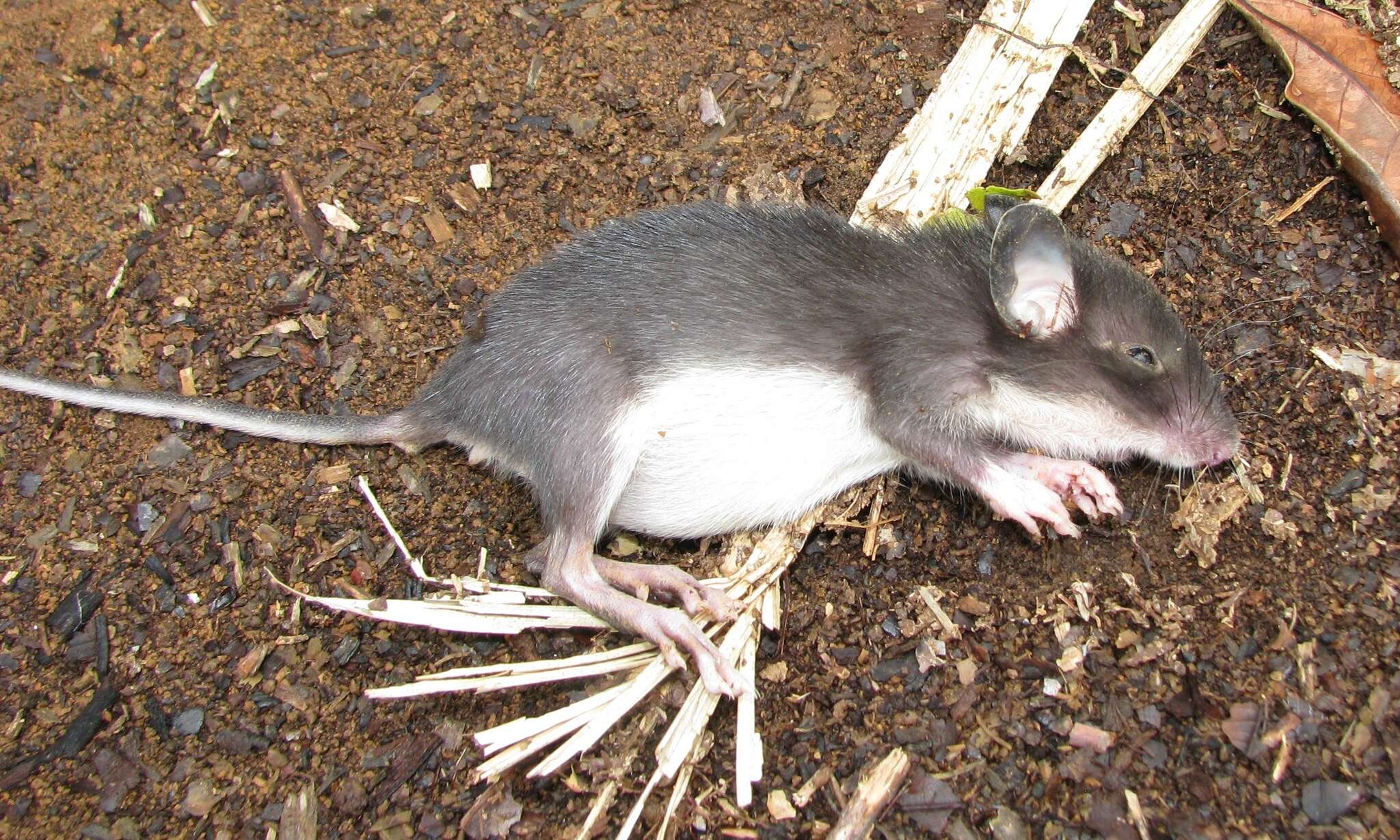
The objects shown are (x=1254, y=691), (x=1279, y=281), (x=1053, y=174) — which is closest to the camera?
(x=1254, y=691)

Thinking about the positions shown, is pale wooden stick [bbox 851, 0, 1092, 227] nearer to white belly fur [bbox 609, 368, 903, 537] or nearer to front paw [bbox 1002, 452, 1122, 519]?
white belly fur [bbox 609, 368, 903, 537]

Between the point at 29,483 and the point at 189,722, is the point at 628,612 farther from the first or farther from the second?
the point at 29,483

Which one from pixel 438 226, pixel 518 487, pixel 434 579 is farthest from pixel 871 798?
pixel 438 226

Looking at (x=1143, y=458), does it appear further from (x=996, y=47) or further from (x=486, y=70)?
(x=486, y=70)

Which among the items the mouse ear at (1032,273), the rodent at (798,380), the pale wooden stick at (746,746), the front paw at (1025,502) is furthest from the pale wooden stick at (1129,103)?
the pale wooden stick at (746,746)

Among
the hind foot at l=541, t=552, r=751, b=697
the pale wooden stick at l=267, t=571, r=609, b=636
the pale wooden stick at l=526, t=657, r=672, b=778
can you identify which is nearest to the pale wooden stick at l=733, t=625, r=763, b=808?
the hind foot at l=541, t=552, r=751, b=697

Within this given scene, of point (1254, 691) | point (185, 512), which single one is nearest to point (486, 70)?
point (185, 512)
